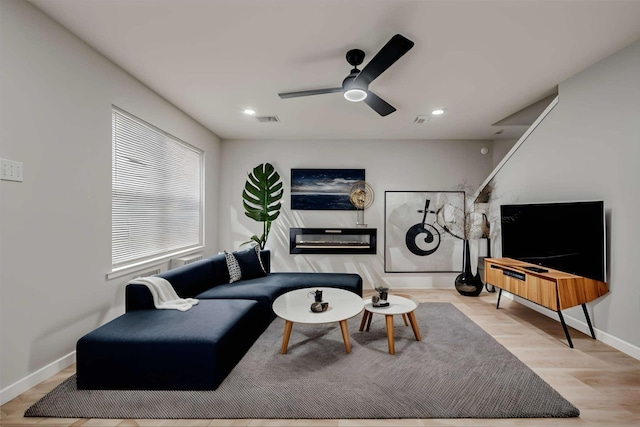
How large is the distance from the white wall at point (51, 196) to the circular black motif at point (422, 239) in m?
4.09

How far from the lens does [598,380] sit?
208cm

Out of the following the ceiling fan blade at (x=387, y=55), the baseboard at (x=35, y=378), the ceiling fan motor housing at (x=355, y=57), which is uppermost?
the ceiling fan motor housing at (x=355, y=57)

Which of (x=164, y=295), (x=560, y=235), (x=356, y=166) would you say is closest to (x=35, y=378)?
(x=164, y=295)

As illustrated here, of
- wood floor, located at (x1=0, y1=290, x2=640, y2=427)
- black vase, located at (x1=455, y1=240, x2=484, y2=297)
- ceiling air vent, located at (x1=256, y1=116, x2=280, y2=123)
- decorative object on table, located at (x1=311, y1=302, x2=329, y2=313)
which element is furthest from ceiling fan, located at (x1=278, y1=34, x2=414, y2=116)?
black vase, located at (x1=455, y1=240, x2=484, y2=297)

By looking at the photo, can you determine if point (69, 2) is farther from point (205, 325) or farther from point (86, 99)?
point (205, 325)

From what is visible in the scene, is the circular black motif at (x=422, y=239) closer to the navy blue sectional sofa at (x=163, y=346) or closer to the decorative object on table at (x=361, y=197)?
the decorative object on table at (x=361, y=197)

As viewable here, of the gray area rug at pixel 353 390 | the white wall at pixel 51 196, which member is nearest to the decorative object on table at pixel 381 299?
the gray area rug at pixel 353 390

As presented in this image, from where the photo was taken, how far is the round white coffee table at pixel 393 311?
249 cm

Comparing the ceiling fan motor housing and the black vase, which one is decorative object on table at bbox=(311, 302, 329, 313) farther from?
the black vase

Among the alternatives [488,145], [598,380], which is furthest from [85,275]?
[488,145]

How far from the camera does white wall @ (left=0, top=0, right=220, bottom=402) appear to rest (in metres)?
1.82

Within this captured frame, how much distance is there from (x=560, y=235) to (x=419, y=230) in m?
2.19

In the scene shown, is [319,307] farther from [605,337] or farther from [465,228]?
[465,228]

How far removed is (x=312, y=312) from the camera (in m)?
2.45
